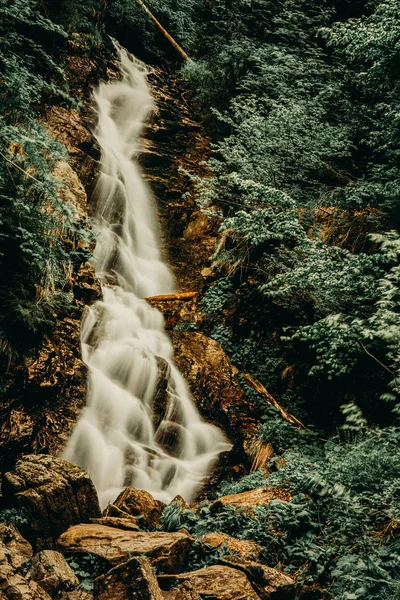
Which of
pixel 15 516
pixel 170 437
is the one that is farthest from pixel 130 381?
pixel 15 516

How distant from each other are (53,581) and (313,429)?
5.70 meters

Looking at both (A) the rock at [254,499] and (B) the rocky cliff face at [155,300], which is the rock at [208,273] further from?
(A) the rock at [254,499]

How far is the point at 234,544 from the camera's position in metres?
4.68

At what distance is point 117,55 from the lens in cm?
1595

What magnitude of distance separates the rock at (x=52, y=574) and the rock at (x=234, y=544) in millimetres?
Result: 1448

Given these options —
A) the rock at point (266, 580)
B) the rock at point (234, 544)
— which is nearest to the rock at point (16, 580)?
the rock at point (266, 580)

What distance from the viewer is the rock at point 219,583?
3705 millimetres

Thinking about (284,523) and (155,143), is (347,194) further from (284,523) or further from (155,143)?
(155,143)

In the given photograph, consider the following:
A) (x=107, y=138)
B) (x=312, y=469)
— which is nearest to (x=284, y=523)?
(x=312, y=469)

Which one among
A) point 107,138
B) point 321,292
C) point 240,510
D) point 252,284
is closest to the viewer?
point 240,510

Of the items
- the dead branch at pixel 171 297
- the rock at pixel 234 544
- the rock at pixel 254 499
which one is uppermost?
the dead branch at pixel 171 297

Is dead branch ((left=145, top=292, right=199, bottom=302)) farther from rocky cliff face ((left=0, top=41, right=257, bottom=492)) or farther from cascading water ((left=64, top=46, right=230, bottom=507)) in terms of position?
cascading water ((left=64, top=46, right=230, bottom=507))

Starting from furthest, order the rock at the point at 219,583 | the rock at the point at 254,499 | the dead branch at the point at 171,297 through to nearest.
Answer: the dead branch at the point at 171,297 → the rock at the point at 254,499 → the rock at the point at 219,583

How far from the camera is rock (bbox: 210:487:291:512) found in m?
5.56
